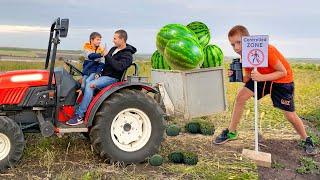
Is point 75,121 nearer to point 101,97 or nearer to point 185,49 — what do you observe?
point 101,97

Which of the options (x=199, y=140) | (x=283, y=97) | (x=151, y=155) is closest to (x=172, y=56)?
(x=199, y=140)

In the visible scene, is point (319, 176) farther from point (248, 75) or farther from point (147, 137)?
point (147, 137)

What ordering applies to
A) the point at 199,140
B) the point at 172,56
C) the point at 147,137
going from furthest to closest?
the point at 172,56 → the point at 199,140 → the point at 147,137

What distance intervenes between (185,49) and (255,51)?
2.78 metres

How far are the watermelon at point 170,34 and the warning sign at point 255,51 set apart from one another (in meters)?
3.13

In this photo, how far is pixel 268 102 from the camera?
12.9 m

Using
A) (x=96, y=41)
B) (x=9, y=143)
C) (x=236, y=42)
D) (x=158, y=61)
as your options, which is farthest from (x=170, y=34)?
(x=9, y=143)

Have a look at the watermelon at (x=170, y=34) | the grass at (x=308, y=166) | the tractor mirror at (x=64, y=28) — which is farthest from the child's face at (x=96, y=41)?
the watermelon at (x=170, y=34)

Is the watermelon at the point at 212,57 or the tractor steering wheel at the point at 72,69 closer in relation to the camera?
the tractor steering wheel at the point at 72,69

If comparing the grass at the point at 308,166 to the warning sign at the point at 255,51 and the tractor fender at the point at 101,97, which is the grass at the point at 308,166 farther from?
the tractor fender at the point at 101,97

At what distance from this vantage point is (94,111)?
598 centimetres

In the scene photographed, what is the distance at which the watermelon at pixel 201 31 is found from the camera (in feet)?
35.8

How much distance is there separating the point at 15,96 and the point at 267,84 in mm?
3623

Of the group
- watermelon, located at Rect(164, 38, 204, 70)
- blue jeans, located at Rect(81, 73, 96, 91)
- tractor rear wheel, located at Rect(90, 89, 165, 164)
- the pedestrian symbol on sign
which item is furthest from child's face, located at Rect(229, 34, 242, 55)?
blue jeans, located at Rect(81, 73, 96, 91)
